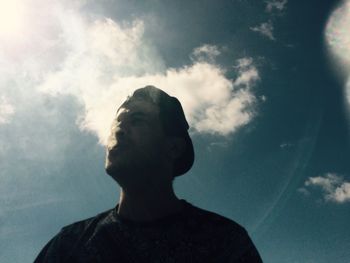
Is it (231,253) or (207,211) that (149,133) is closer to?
(207,211)

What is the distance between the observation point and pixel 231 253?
4.10 m

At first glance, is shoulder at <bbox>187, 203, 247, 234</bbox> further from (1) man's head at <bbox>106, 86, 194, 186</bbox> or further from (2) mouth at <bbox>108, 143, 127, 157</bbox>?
(2) mouth at <bbox>108, 143, 127, 157</bbox>

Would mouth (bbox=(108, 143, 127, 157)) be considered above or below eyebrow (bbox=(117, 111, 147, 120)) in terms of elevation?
below

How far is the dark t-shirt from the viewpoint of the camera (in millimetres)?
4070

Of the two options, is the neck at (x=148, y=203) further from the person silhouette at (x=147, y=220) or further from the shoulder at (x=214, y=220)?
the shoulder at (x=214, y=220)

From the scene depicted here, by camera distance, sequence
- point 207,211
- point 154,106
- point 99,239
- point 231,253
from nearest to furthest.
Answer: point 231,253 < point 99,239 < point 207,211 < point 154,106

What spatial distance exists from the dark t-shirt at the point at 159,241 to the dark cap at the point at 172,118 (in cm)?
131

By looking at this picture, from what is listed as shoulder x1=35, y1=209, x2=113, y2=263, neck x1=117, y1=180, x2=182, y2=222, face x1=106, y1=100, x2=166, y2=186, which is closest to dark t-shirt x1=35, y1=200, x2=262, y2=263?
shoulder x1=35, y1=209, x2=113, y2=263

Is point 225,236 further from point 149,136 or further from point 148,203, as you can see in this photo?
point 149,136

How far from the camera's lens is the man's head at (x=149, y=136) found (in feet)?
15.9

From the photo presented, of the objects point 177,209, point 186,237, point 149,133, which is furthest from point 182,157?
point 186,237

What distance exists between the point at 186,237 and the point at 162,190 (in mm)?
887

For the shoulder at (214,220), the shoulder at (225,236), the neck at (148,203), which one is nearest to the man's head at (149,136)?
the neck at (148,203)

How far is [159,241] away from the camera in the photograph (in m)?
4.17
